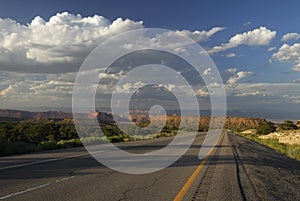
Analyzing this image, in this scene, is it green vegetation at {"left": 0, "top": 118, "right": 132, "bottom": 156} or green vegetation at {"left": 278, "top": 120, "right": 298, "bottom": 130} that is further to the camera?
green vegetation at {"left": 278, "top": 120, "right": 298, "bottom": 130}

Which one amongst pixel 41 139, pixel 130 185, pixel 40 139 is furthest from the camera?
pixel 41 139

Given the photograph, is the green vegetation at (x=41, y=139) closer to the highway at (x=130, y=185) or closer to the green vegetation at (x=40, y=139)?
the green vegetation at (x=40, y=139)

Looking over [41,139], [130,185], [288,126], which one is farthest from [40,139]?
[288,126]

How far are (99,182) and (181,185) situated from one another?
2397 millimetres

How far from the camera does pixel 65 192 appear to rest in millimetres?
8289

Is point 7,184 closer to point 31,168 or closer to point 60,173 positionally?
point 60,173

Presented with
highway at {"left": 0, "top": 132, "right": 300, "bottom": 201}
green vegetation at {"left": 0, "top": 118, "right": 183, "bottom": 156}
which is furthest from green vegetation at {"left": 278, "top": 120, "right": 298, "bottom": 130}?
highway at {"left": 0, "top": 132, "right": 300, "bottom": 201}

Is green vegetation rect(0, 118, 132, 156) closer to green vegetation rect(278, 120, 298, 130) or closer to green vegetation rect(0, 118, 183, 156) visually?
green vegetation rect(0, 118, 183, 156)

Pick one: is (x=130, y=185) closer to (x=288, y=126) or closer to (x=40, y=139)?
(x=40, y=139)

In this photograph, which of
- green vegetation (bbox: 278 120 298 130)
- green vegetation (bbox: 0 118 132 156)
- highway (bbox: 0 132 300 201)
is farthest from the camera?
green vegetation (bbox: 278 120 298 130)

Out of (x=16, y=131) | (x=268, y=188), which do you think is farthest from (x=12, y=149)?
(x=16, y=131)

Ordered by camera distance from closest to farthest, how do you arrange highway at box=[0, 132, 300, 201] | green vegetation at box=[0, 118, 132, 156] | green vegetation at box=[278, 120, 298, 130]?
highway at box=[0, 132, 300, 201], green vegetation at box=[0, 118, 132, 156], green vegetation at box=[278, 120, 298, 130]

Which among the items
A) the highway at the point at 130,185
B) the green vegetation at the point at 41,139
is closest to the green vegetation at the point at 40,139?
the green vegetation at the point at 41,139

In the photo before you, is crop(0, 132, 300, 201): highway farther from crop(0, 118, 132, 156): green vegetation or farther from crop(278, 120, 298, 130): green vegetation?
crop(278, 120, 298, 130): green vegetation
